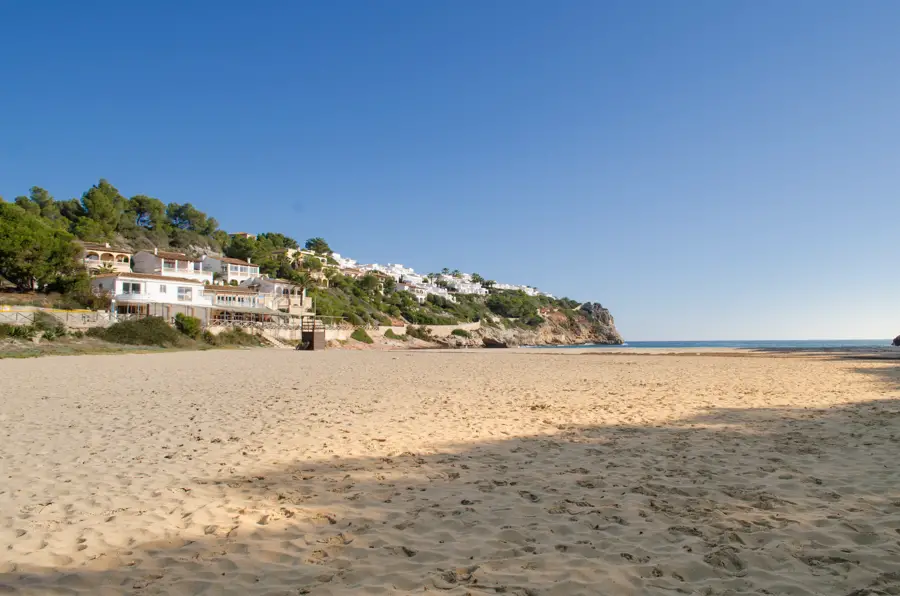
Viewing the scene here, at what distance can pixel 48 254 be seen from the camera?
1965 inches

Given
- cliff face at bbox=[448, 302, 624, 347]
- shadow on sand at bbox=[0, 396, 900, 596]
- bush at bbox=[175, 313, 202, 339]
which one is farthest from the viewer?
cliff face at bbox=[448, 302, 624, 347]

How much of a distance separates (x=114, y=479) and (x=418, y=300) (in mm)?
116846

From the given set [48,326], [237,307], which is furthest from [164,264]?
[48,326]

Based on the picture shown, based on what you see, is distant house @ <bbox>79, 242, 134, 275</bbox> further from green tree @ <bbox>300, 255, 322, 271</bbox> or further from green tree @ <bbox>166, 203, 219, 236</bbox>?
green tree @ <bbox>166, 203, 219, 236</bbox>

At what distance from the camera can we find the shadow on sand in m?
3.63

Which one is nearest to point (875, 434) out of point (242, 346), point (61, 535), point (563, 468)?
point (563, 468)

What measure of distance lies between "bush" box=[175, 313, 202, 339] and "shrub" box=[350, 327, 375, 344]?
2266 cm

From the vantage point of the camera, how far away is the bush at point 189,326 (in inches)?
1750

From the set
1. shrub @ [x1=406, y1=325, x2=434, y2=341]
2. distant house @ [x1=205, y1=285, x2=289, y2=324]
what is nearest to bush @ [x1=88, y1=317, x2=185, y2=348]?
distant house @ [x1=205, y1=285, x2=289, y2=324]

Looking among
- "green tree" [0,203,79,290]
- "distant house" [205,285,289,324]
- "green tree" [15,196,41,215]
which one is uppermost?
"green tree" [15,196,41,215]

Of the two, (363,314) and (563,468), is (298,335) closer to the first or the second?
(363,314)

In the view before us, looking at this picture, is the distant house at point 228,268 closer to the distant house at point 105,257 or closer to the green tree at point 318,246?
the distant house at point 105,257


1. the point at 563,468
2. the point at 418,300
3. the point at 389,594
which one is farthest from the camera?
the point at 418,300

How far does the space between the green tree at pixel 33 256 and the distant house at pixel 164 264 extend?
12155 millimetres
